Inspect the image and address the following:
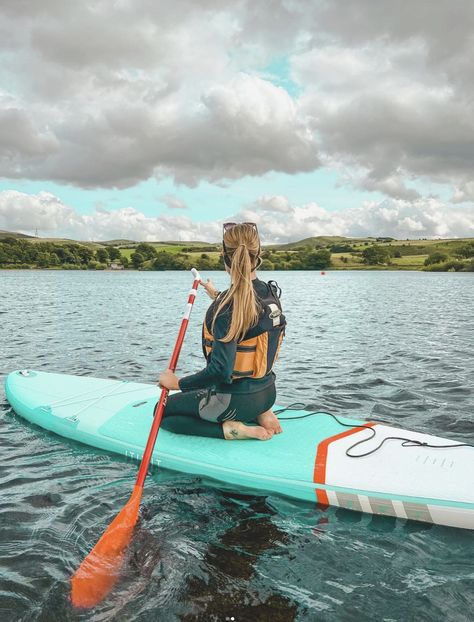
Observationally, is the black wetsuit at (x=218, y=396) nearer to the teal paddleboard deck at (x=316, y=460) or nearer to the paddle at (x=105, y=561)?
the teal paddleboard deck at (x=316, y=460)

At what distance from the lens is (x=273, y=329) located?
5.13m

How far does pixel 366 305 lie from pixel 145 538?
29.4m

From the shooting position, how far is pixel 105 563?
409 centimetres

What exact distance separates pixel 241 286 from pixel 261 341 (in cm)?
64

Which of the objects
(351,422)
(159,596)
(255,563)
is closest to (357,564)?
(255,563)

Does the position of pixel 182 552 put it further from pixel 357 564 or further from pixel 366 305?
pixel 366 305

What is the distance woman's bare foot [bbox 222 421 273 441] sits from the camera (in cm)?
557

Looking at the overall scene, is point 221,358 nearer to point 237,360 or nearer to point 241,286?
point 237,360

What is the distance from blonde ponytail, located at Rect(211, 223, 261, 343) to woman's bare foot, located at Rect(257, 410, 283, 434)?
1193 millimetres

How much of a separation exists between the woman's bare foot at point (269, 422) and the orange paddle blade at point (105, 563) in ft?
5.32

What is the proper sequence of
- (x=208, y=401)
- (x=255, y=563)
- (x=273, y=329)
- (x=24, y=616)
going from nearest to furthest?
(x=24, y=616) → (x=255, y=563) → (x=273, y=329) → (x=208, y=401)

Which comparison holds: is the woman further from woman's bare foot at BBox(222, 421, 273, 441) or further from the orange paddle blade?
the orange paddle blade

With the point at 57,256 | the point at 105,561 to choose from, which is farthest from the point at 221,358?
the point at 57,256

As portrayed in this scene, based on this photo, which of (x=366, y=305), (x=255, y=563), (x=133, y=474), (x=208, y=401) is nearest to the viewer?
(x=255, y=563)
